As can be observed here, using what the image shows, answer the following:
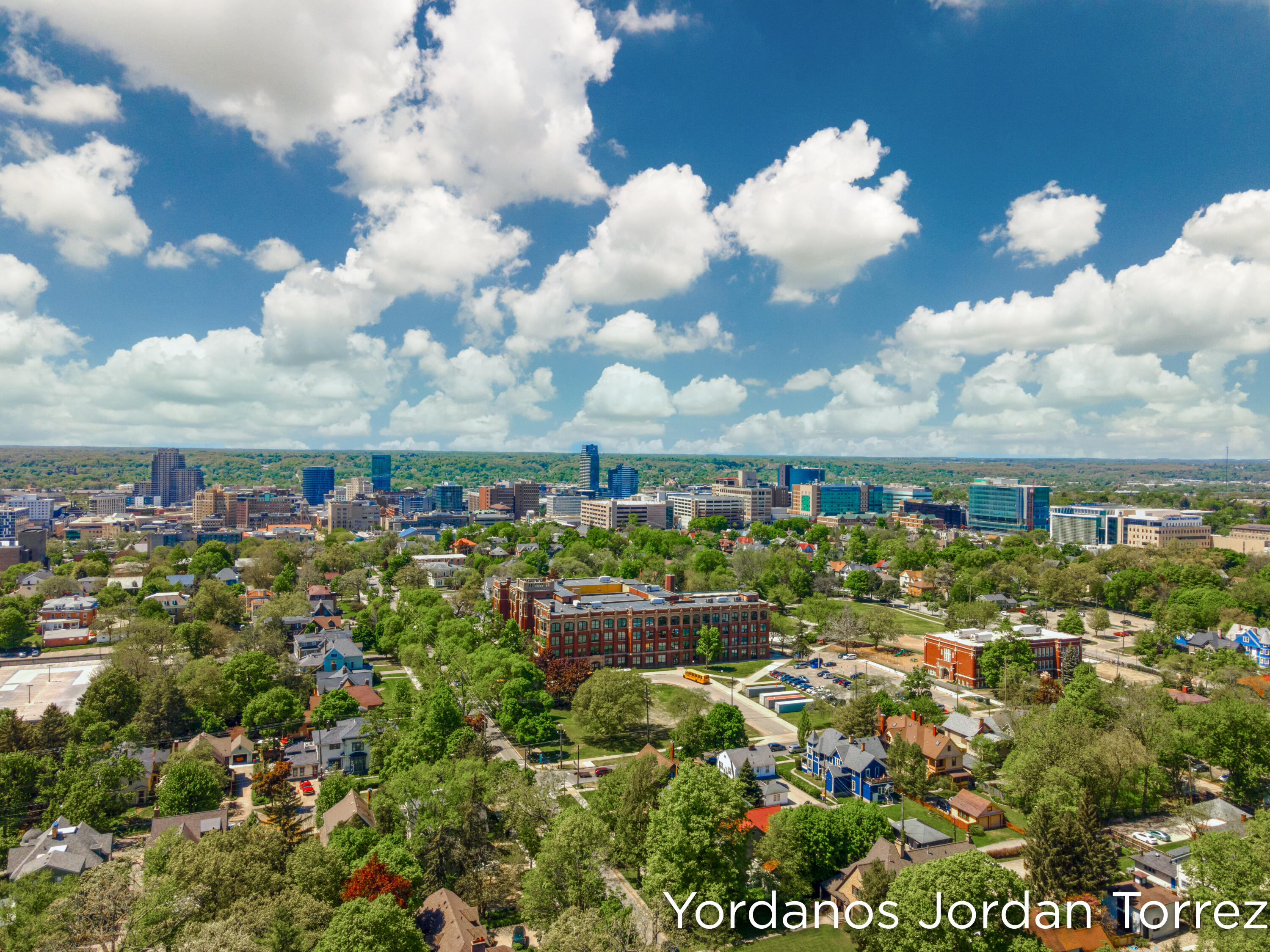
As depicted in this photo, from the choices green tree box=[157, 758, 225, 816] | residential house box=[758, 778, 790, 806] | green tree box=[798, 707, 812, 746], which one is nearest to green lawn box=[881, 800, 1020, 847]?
residential house box=[758, 778, 790, 806]

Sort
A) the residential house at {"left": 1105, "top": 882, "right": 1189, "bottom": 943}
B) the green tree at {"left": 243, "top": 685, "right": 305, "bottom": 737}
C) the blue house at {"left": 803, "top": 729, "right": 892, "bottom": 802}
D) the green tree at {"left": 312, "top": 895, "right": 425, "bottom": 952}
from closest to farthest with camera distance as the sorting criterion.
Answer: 1. the green tree at {"left": 312, "top": 895, "right": 425, "bottom": 952}
2. the residential house at {"left": 1105, "top": 882, "right": 1189, "bottom": 943}
3. the blue house at {"left": 803, "top": 729, "right": 892, "bottom": 802}
4. the green tree at {"left": 243, "top": 685, "right": 305, "bottom": 737}

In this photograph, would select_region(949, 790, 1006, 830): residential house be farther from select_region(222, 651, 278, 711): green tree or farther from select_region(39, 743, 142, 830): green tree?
select_region(222, 651, 278, 711): green tree

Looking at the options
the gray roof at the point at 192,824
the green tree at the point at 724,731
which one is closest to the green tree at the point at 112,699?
the gray roof at the point at 192,824

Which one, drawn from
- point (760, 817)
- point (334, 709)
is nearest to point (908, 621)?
point (760, 817)

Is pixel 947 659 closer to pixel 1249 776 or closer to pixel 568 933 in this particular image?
pixel 1249 776

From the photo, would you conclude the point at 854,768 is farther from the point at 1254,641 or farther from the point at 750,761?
the point at 1254,641

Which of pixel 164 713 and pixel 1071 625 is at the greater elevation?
pixel 164 713
